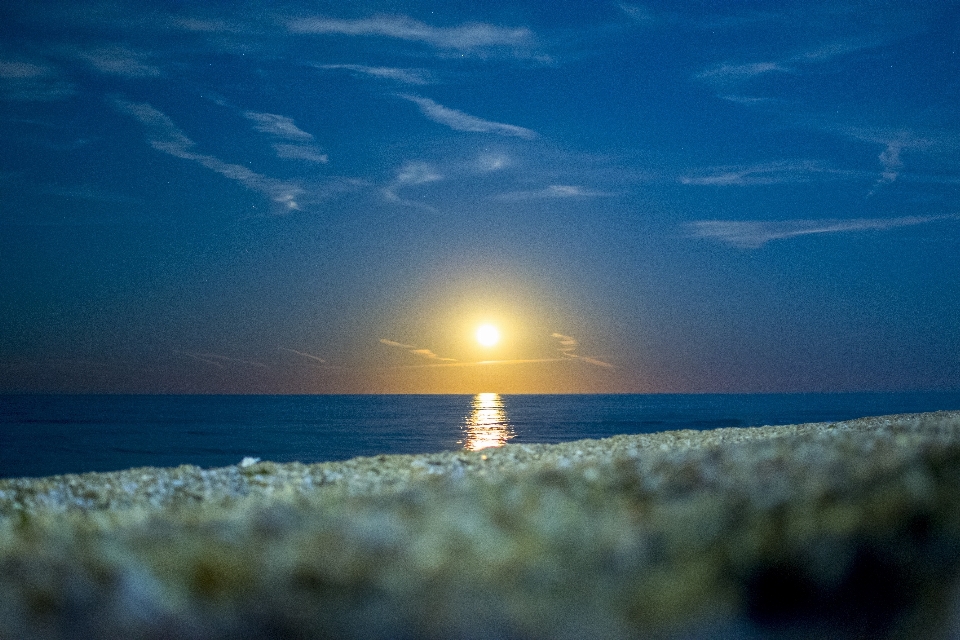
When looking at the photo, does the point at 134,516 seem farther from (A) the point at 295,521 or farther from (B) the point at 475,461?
(B) the point at 475,461

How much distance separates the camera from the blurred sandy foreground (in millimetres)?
542

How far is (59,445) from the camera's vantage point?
2442 cm

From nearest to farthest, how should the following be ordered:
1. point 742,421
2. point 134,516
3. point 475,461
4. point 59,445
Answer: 1. point 134,516
2. point 475,461
3. point 59,445
4. point 742,421

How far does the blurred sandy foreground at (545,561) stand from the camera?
542 millimetres

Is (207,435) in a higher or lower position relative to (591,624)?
lower

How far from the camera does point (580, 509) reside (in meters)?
0.62

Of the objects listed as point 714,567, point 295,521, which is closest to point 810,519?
point 714,567

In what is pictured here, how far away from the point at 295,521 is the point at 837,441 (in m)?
0.68

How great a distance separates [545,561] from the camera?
22.5 inches

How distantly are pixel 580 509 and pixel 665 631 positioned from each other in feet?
0.40

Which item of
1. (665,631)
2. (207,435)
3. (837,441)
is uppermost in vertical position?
(837,441)

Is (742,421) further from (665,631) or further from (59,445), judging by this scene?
(665,631)

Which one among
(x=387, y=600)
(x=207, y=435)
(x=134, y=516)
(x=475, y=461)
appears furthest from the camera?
(x=207, y=435)

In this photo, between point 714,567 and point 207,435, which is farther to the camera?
point 207,435
